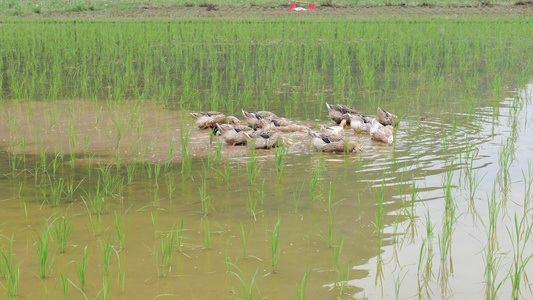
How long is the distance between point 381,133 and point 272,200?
2044mm

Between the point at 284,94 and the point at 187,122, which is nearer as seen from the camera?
the point at 187,122

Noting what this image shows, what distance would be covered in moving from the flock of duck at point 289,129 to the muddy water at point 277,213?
0.39ft

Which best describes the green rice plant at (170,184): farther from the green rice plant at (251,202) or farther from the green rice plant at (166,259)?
the green rice plant at (166,259)

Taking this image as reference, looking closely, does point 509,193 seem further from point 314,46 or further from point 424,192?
point 314,46

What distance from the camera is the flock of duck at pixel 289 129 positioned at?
19.2 ft

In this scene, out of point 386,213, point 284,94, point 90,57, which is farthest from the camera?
point 90,57

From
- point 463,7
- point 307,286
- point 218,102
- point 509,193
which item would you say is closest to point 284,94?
point 218,102

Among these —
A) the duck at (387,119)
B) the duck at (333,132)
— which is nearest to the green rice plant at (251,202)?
the duck at (333,132)

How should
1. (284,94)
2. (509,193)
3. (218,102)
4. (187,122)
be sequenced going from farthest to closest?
(284,94) → (218,102) → (187,122) → (509,193)

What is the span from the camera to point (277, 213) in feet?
13.6

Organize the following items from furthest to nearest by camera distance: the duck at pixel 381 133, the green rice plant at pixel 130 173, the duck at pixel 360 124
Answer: the duck at pixel 360 124
the duck at pixel 381 133
the green rice plant at pixel 130 173

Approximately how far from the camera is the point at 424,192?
4.54 m

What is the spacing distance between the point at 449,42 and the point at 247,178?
989cm

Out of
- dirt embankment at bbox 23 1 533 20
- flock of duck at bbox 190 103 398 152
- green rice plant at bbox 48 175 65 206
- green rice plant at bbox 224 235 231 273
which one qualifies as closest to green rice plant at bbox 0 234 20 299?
green rice plant at bbox 224 235 231 273
